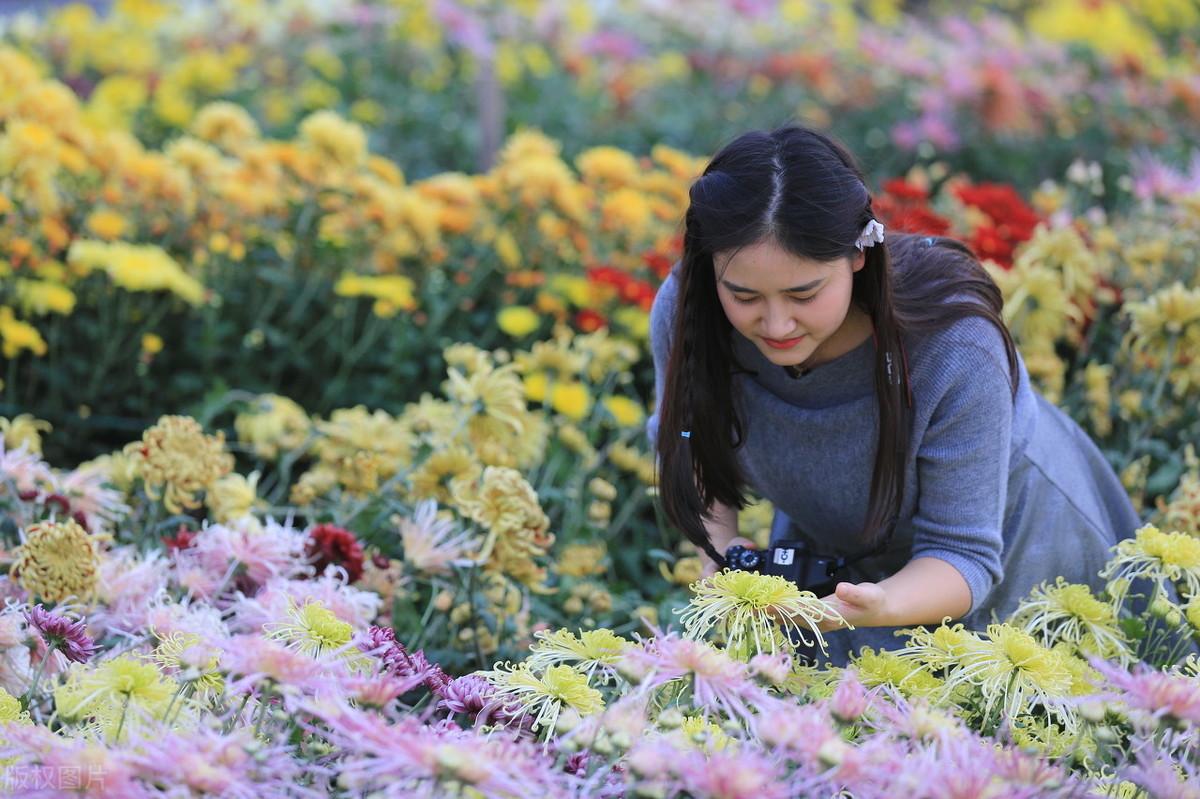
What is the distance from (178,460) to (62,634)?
631mm

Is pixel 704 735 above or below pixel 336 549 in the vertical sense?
above

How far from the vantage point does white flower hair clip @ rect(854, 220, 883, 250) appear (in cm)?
171

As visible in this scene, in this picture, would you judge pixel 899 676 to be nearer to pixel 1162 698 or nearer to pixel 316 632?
pixel 1162 698

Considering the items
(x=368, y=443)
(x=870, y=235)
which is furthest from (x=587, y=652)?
(x=368, y=443)

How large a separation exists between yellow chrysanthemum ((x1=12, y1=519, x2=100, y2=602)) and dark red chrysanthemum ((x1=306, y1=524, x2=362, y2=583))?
332 millimetres

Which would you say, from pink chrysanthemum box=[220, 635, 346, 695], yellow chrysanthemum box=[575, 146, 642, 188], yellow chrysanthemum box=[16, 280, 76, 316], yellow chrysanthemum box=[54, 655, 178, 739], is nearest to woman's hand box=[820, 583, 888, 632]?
pink chrysanthemum box=[220, 635, 346, 695]

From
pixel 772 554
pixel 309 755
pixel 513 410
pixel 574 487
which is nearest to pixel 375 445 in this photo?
pixel 513 410

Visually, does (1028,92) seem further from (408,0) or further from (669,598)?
(669,598)

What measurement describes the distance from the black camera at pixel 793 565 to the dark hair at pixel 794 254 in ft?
0.29

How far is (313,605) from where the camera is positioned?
1.44 m

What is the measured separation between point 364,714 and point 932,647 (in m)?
0.72

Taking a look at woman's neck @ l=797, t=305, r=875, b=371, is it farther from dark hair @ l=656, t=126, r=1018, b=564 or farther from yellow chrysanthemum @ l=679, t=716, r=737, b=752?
yellow chrysanthemum @ l=679, t=716, r=737, b=752

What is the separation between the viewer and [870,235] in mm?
1724

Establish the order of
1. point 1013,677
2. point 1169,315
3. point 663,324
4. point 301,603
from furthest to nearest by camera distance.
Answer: point 1169,315
point 663,324
point 301,603
point 1013,677
